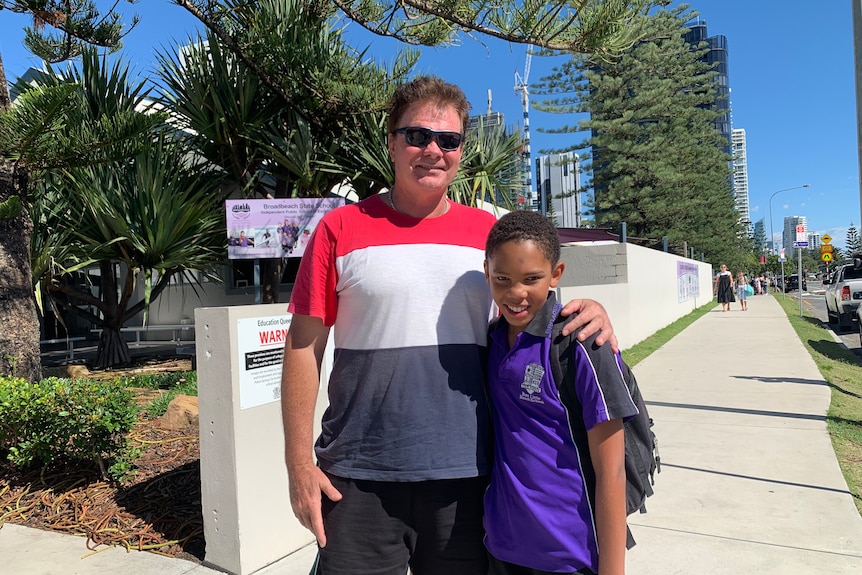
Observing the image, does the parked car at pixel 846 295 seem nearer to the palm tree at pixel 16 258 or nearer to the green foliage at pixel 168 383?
the green foliage at pixel 168 383

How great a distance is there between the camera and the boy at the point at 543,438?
1463 millimetres

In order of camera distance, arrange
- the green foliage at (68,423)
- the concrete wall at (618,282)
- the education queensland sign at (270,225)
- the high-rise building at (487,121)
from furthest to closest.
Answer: the concrete wall at (618,282), the high-rise building at (487,121), the education queensland sign at (270,225), the green foliage at (68,423)

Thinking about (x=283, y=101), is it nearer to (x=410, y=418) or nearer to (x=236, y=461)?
(x=236, y=461)

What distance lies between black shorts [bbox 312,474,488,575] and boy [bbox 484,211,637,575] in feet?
0.21

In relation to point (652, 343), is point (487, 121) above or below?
above

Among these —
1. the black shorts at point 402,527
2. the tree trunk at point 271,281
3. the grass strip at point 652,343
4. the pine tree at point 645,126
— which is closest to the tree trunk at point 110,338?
the tree trunk at point 271,281

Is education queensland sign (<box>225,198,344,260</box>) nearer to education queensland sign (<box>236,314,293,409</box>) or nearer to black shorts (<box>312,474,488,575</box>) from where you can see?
education queensland sign (<box>236,314,293,409</box>)

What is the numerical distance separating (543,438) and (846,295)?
53.3 feet

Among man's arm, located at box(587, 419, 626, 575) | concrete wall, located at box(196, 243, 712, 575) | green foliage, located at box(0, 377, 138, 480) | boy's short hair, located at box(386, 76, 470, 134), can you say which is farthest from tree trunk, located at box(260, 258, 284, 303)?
man's arm, located at box(587, 419, 626, 575)

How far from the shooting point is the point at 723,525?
364 cm

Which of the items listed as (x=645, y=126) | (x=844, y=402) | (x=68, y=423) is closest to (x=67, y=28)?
(x=68, y=423)

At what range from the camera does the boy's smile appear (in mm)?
1601

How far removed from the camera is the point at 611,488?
1.46 m

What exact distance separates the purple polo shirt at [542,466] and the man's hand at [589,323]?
0.09ft
